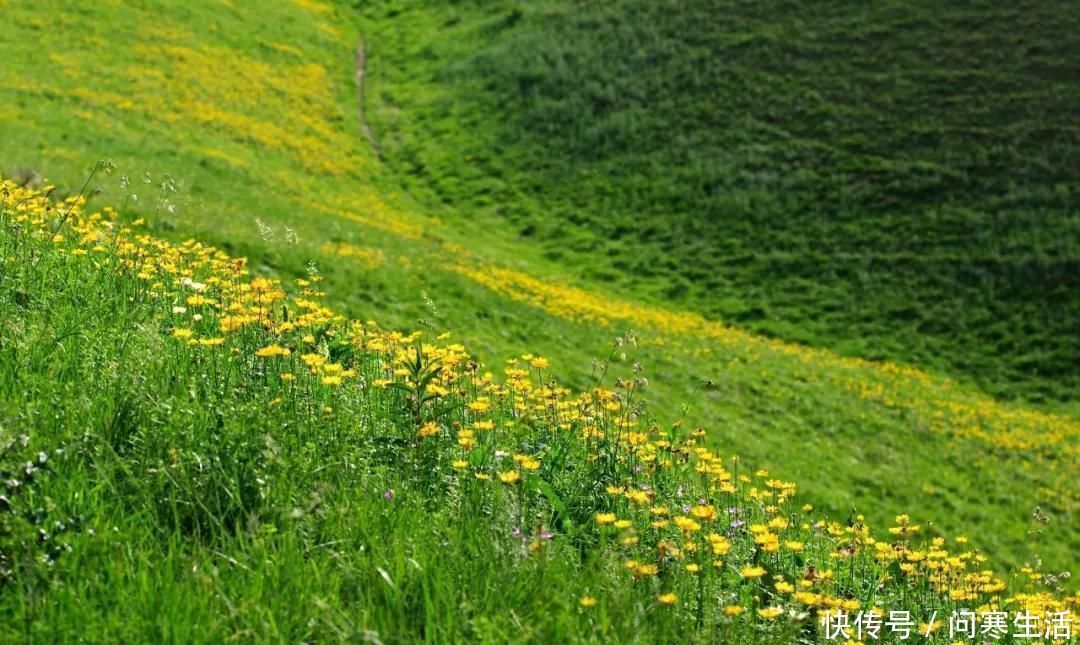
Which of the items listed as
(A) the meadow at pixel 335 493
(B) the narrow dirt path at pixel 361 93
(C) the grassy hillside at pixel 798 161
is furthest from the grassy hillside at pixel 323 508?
(B) the narrow dirt path at pixel 361 93

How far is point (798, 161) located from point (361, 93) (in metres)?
31.1

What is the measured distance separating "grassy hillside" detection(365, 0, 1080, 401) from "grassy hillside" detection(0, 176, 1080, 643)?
96.2 feet

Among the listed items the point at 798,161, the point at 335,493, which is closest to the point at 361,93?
the point at 798,161

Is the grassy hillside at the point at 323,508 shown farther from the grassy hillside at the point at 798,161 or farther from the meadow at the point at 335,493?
the grassy hillside at the point at 798,161

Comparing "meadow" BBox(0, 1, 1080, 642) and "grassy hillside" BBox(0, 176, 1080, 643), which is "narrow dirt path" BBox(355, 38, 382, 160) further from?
"grassy hillside" BBox(0, 176, 1080, 643)

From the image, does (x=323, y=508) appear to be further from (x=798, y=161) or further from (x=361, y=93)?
(x=361, y=93)

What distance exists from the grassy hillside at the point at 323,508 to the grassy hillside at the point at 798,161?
96.2 ft

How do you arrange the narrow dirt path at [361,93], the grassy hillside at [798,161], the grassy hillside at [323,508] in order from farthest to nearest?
the narrow dirt path at [361,93] < the grassy hillside at [798,161] < the grassy hillside at [323,508]

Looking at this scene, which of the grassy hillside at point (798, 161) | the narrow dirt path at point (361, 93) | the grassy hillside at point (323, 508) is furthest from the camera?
the narrow dirt path at point (361, 93)

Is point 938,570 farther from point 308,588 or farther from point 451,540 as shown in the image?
point 308,588

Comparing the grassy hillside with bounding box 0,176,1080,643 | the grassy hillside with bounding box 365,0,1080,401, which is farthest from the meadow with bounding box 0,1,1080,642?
the grassy hillside with bounding box 365,0,1080,401

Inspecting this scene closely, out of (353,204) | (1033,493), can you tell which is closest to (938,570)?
(1033,493)

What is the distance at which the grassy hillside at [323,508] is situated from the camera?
4.06 meters

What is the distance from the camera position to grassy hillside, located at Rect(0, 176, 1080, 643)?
13.3 ft
